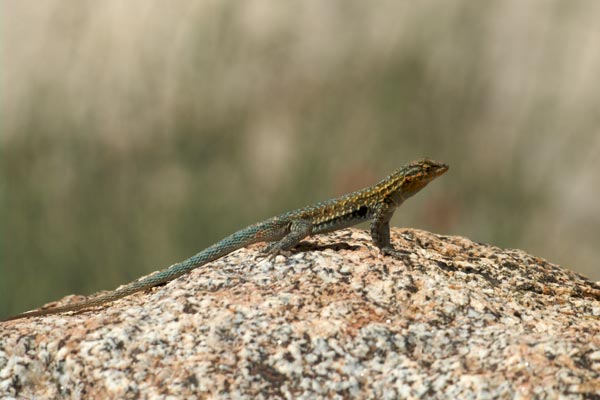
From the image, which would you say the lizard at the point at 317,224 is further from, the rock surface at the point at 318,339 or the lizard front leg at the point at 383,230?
the rock surface at the point at 318,339

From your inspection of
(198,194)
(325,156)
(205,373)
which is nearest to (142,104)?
(198,194)

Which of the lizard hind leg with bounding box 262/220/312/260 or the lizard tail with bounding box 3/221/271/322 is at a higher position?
the lizard hind leg with bounding box 262/220/312/260

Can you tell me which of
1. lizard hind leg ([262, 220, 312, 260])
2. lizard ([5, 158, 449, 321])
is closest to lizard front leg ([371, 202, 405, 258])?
lizard ([5, 158, 449, 321])

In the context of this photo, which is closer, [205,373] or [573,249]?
[205,373]

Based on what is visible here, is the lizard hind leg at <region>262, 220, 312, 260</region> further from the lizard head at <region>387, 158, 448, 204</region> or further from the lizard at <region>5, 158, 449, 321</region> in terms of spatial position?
the lizard head at <region>387, 158, 448, 204</region>

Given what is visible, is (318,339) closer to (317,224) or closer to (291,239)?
(291,239)

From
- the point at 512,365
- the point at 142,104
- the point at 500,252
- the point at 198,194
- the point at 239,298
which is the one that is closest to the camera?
the point at 512,365

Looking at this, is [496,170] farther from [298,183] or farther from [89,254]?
[89,254]
